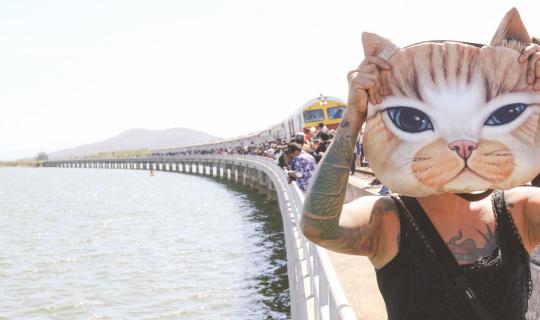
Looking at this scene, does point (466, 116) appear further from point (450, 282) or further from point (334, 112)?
point (334, 112)

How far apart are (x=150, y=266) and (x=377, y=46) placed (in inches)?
777

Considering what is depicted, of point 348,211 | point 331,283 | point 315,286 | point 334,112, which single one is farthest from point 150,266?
point 348,211

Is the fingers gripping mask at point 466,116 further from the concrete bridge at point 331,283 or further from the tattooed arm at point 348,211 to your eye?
the concrete bridge at point 331,283

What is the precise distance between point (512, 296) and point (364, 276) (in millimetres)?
5568

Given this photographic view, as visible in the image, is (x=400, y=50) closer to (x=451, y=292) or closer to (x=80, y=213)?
(x=451, y=292)

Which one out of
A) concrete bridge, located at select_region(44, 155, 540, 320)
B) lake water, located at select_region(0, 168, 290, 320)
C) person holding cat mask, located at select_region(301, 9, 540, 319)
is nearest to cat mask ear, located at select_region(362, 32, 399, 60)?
person holding cat mask, located at select_region(301, 9, 540, 319)

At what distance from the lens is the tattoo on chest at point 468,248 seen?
8.00ft

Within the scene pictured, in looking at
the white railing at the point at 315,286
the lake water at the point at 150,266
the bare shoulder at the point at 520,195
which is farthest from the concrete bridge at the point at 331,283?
the lake water at the point at 150,266

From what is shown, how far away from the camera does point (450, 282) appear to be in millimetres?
2373

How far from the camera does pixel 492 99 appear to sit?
90.6 inches

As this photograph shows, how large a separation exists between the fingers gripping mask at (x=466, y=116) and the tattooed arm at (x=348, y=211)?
0.39 feet

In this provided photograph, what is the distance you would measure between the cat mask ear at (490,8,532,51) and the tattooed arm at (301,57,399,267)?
1.23 feet

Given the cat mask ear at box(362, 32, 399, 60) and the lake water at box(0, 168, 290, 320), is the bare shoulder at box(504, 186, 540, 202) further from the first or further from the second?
the lake water at box(0, 168, 290, 320)

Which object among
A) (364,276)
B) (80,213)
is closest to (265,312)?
(364,276)
